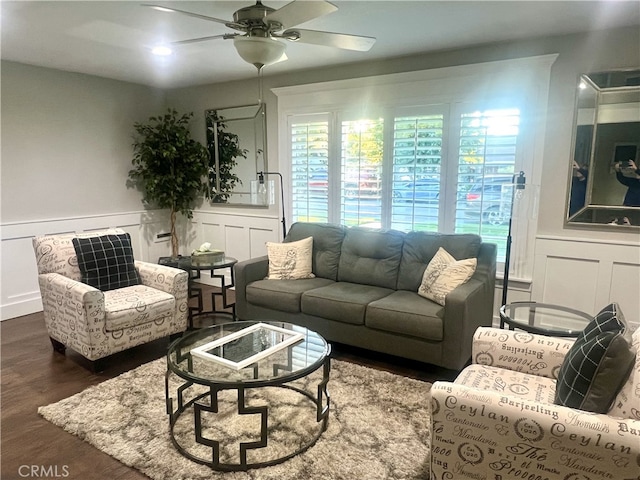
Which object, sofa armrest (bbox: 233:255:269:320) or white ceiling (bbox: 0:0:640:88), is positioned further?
sofa armrest (bbox: 233:255:269:320)

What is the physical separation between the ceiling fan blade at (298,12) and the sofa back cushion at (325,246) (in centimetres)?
208

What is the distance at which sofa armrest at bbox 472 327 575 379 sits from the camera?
208 centimetres

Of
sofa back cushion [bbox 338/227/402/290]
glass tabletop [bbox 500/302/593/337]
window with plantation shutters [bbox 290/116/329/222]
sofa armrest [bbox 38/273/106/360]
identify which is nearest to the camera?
glass tabletop [bbox 500/302/593/337]

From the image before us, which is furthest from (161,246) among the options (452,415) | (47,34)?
(452,415)

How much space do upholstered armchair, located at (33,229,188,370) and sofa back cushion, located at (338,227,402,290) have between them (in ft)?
4.58

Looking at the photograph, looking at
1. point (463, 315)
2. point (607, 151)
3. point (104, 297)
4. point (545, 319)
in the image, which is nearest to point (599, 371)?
point (463, 315)

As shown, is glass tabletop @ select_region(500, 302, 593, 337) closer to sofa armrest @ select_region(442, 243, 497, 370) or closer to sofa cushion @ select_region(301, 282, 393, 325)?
sofa armrest @ select_region(442, 243, 497, 370)

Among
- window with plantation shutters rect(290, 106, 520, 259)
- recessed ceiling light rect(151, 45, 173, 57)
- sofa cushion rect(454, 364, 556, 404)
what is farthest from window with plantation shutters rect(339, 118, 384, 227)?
sofa cushion rect(454, 364, 556, 404)

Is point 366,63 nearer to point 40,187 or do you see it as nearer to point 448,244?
point 448,244

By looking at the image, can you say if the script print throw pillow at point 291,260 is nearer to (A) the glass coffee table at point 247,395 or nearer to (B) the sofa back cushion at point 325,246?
(B) the sofa back cushion at point 325,246

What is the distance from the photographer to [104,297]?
3.13 metres

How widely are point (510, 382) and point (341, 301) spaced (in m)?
1.43

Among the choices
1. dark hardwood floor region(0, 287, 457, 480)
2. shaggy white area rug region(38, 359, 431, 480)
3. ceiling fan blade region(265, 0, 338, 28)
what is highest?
ceiling fan blade region(265, 0, 338, 28)

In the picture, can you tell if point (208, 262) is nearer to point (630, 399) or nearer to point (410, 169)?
point (410, 169)
